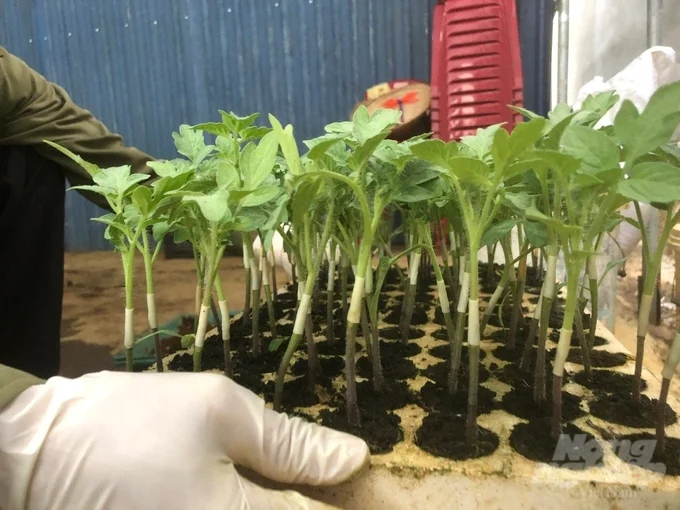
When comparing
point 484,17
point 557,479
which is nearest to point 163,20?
point 484,17

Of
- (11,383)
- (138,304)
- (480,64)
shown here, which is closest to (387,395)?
(11,383)

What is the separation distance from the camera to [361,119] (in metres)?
0.57

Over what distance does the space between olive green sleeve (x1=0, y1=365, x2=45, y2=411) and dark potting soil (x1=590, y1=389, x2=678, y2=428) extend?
564mm

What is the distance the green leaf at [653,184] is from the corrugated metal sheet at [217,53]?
1.65 metres

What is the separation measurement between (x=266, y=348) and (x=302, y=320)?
32 cm

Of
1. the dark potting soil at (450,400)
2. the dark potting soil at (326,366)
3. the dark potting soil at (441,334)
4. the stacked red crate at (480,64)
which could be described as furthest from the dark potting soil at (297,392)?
the stacked red crate at (480,64)

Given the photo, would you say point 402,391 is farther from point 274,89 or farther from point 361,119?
point 274,89

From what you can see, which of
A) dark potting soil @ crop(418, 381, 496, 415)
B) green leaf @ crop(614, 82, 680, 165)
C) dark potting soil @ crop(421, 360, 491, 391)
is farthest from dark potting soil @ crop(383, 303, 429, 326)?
green leaf @ crop(614, 82, 680, 165)

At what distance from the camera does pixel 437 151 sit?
49cm

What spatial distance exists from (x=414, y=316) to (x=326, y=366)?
0.91 feet

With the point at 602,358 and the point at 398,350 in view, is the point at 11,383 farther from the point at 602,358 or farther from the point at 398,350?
the point at 602,358

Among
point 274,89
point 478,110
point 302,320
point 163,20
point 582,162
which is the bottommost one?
point 302,320

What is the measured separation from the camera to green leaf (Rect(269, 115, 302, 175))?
19.7 inches

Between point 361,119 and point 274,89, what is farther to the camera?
point 274,89
